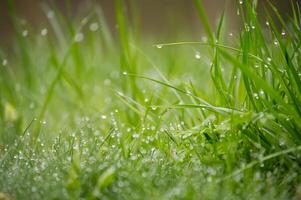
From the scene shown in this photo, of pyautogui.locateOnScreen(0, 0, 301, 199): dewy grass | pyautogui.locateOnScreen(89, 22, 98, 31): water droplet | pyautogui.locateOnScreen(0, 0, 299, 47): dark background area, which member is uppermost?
pyautogui.locateOnScreen(0, 0, 299, 47): dark background area

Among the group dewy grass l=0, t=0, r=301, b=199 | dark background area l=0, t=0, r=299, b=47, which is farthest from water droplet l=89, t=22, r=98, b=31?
dark background area l=0, t=0, r=299, b=47

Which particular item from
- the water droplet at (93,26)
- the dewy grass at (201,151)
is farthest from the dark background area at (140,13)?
the dewy grass at (201,151)

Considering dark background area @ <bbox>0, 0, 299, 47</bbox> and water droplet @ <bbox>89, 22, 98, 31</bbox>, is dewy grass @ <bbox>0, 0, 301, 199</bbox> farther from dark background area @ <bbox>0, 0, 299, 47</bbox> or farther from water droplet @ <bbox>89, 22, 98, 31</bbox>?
dark background area @ <bbox>0, 0, 299, 47</bbox>

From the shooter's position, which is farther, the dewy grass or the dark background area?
the dark background area

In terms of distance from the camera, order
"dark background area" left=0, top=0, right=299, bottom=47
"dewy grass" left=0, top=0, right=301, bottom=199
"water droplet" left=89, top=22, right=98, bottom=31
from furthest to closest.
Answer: "dark background area" left=0, top=0, right=299, bottom=47, "water droplet" left=89, top=22, right=98, bottom=31, "dewy grass" left=0, top=0, right=301, bottom=199

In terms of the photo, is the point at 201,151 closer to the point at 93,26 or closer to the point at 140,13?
the point at 93,26

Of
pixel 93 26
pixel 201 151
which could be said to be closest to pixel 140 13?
pixel 93 26

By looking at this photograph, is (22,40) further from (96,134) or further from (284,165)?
(284,165)

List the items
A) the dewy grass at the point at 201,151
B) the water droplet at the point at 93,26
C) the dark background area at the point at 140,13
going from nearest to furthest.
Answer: the dewy grass at the point at 201,151, the water droplet at the point at 93,26, the dark background area at the point at 140,13

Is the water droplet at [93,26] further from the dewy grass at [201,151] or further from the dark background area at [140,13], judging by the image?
the dark background area at [140,13]

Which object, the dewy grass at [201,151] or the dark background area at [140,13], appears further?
the dark background area at [140,13]

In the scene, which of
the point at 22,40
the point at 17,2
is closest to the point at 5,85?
the point at 22,40
